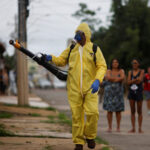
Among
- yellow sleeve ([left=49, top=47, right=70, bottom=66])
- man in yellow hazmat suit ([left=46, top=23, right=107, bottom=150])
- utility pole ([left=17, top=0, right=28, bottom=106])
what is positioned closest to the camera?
man in yellow hazmat suit ([left=46, top=23, right=107, bottom=150])

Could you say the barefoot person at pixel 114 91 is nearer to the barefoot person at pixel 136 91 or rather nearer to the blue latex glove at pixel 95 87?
the barefoot person at pixel 136 91

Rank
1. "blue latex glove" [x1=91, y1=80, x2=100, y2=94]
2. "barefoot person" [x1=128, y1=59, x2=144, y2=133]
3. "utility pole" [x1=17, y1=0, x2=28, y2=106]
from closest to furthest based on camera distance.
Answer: "blue latex glove" [x1=91, y1=80, x2=100, y2=94] → "barefoot person" [x1=128, y1=59, x2=144, y2=133] → "utility pole" [x1=17, y1=0, x2=28, y2=106]

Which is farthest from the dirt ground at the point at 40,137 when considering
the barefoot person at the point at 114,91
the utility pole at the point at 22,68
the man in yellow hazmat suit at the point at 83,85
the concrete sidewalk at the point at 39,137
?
the utility pole at the point at 22,68

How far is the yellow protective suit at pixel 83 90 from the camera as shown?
6.68m

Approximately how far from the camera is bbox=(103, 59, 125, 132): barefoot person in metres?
10.8

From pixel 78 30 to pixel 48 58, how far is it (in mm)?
632

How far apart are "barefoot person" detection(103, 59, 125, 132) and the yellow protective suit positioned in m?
3.95

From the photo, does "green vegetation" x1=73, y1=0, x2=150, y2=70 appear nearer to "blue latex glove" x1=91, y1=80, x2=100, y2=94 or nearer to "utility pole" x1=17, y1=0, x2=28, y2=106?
"utility pole" x1=17, y1=0, x2=28, y2=106

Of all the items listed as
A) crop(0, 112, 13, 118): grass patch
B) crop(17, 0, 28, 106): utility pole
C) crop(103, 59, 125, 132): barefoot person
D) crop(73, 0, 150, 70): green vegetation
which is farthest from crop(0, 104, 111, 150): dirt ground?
crop(73, 0, 150, 70): green vegetation

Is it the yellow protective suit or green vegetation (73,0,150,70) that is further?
green vegetation (73,0,150,70)

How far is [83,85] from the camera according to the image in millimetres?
6719

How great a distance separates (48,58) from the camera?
270 inches

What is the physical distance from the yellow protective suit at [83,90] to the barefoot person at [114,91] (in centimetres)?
395

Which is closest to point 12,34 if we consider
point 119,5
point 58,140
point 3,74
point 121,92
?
point 3,74
